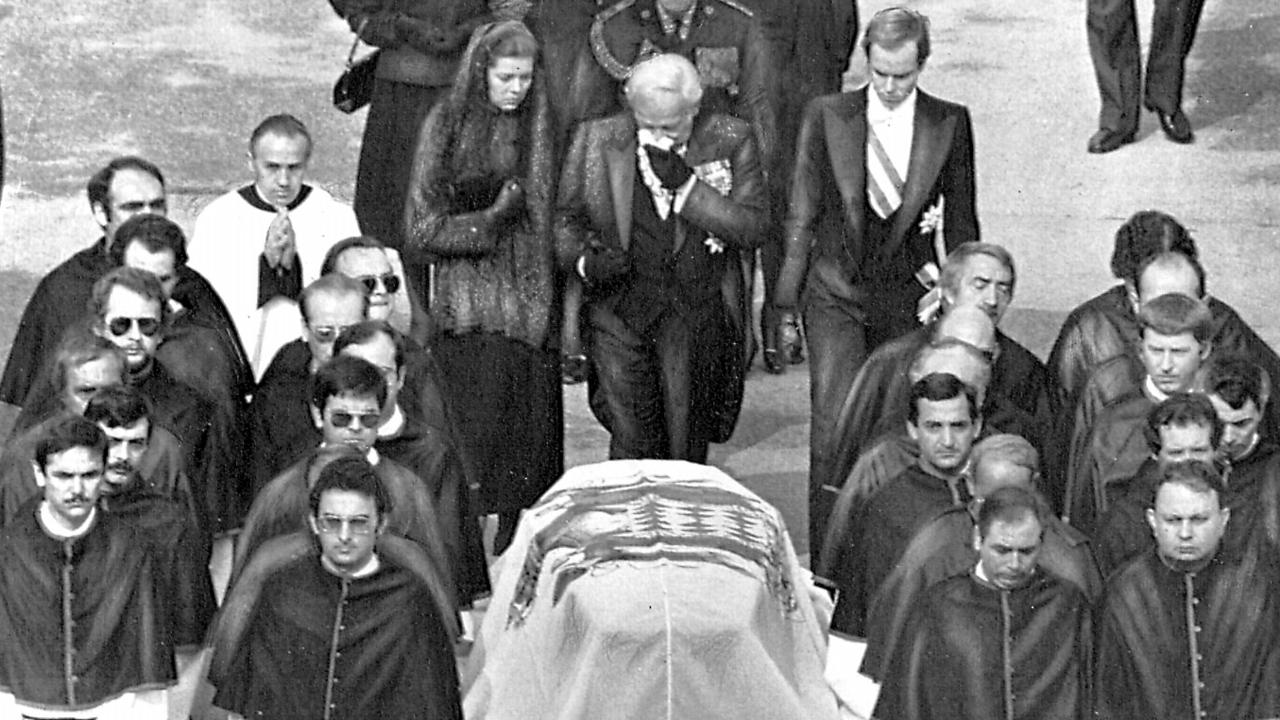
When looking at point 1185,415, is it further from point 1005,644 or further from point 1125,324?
point 1125,324

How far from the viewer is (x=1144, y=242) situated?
15.2 metres

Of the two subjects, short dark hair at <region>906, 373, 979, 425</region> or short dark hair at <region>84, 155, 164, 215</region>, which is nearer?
short dark hair at <region>906, 373, 979, 425</region>

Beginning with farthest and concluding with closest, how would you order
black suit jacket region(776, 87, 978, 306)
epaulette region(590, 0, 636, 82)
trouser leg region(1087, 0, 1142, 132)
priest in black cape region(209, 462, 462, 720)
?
1. trouser leg region(1087, 0, 1142, 132)
2. epaulette region(590, 0, 636, 82)
3. black suit jacket region(776, 87, 978, 306)
4. priest in black cape region(209, 462, 462, 720)

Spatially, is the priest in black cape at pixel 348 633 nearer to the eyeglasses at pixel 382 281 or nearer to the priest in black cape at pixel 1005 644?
the priest in black cape at pixel 1005 644

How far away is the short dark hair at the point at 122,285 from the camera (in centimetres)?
1477

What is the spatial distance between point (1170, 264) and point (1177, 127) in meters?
5.44

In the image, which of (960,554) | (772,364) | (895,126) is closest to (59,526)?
(960,554)

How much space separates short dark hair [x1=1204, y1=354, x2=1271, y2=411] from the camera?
14.1m

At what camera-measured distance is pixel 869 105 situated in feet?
52.0

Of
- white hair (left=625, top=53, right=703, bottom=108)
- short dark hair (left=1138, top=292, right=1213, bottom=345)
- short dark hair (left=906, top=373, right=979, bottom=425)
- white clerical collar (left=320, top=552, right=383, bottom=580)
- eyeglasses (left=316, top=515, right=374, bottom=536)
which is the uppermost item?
white hair (left=625, top=53, right=703, bottom=108)

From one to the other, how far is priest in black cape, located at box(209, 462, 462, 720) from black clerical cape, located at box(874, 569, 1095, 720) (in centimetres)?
135

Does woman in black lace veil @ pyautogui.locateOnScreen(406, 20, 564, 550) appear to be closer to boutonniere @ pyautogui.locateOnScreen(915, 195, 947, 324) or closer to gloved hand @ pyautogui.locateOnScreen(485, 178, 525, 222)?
gloved hand @ pyautogui.locateOnScreen(485, 178, 525, 222)

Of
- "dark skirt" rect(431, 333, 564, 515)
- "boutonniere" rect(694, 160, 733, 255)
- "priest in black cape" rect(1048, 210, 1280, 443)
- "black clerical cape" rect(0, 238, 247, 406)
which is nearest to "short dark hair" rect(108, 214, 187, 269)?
"black clerical cape" rect(0, 238, 247, 406)

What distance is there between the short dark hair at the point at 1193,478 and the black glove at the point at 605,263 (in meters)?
2.64
